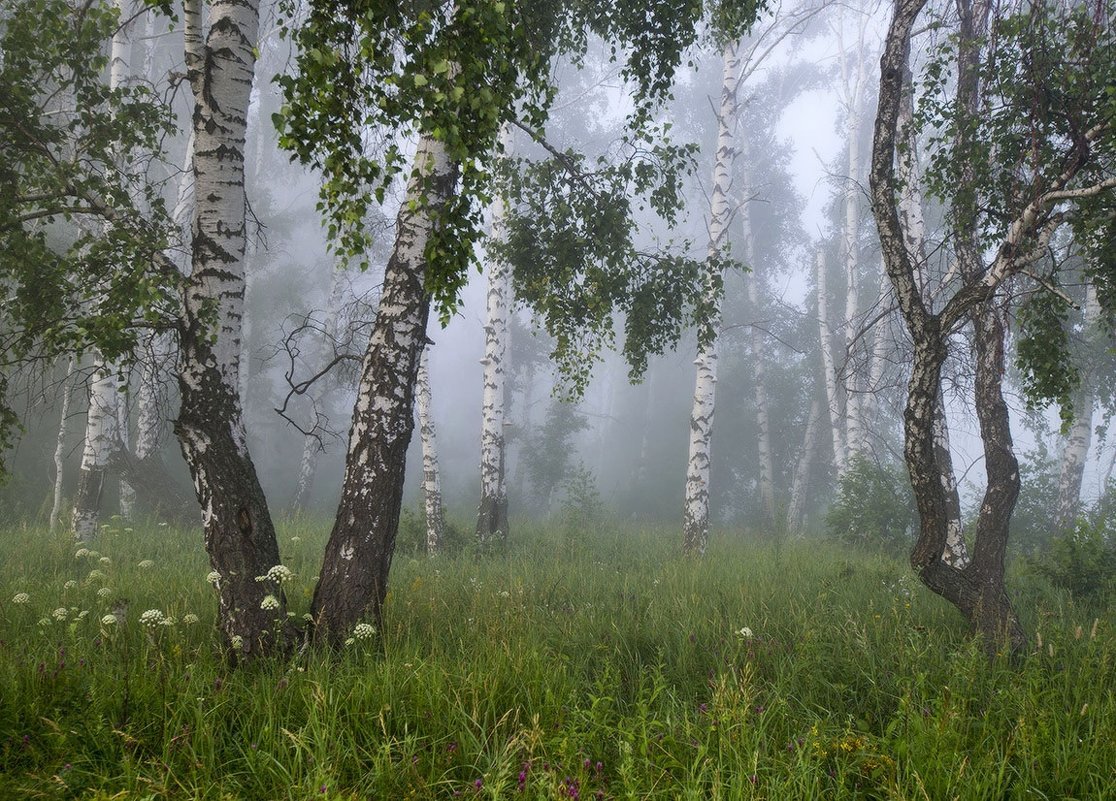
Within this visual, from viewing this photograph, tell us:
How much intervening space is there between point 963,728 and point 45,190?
23.7 feet

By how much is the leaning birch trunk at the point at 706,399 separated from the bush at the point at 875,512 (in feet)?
11.0

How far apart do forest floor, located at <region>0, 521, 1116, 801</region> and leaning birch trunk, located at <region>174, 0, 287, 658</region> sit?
0.40 meters

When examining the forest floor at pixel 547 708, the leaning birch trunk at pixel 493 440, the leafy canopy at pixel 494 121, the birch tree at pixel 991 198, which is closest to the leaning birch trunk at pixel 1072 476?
the birch tree at pixel 991 198

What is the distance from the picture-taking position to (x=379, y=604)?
462 centimetres

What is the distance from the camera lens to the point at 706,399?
11656 mm

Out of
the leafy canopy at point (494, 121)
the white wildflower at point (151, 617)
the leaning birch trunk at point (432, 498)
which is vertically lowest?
the white wildflower at point (151, 617)

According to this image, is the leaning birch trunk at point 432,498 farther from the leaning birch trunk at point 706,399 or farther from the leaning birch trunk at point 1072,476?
the leaning birch trunk at point 1072,476

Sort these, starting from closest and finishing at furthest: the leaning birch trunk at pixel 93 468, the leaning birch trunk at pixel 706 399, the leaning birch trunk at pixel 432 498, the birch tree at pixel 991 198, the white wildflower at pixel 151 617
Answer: the white wildflower at pixel 151 617 < the birch tree at pixel 991 198 < the leaning birch trunk at pixel 93 468 < the leaning birch trunk at pixel 432 498 < the leaning birch trunk at pixel 706 399

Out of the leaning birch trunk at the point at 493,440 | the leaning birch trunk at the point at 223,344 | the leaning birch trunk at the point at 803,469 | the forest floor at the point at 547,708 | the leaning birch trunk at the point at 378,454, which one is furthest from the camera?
the leaning birch trunk at the point at 803,469

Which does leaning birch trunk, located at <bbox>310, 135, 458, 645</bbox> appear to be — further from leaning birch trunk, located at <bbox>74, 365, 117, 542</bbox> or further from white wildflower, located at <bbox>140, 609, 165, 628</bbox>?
leaning birch trunk, located at <bbox>74, 365, 117, 542</bbox>

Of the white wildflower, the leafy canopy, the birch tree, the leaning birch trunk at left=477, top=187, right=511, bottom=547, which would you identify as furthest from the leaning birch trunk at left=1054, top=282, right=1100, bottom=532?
the white wildflower

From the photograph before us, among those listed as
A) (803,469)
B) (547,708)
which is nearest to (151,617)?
(547,708)

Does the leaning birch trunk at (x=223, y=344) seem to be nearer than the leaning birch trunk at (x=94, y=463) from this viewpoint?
Yes

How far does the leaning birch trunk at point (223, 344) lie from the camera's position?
425 cm
